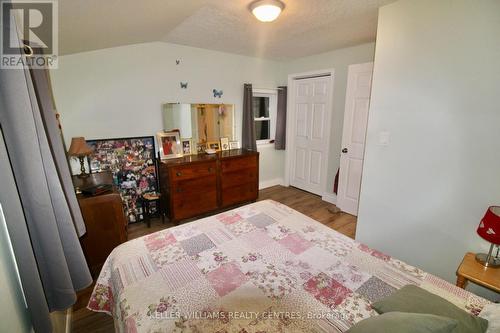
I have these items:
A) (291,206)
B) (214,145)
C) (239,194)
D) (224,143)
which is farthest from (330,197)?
(214,145)

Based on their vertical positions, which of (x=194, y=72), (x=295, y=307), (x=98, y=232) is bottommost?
(x=98, y=232)

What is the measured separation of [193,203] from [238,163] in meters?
0.84

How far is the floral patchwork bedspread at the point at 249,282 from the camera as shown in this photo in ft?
3.25

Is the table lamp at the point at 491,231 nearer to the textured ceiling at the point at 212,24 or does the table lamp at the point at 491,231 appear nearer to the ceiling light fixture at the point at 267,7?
the textured ceiling at the point at 212,24

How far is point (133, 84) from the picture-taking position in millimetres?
2775

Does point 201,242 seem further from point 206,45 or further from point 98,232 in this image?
point 206,45

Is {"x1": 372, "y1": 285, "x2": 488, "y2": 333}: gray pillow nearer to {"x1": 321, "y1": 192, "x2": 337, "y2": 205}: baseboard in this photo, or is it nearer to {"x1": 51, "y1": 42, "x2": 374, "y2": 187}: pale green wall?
{"x1": 321, "y1": 192, "x2": 337, "y2": 205}: baseboard

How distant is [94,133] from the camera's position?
2.63m

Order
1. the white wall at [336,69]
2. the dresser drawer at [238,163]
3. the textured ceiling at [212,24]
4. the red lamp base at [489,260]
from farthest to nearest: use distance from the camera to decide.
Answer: the dresser drawer at [238,163] → the white wall at [336,69] → the textured ceiling at [212,24] → the red lamp base at [489,260]

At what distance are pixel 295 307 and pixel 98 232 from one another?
1.84 m

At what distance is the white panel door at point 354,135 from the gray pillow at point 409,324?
255 centimetres

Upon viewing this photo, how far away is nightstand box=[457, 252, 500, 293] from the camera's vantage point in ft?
4.35

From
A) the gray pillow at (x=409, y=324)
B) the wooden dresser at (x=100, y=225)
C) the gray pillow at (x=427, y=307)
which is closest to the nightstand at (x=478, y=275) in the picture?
the gray pillow at (x=427, y=307)

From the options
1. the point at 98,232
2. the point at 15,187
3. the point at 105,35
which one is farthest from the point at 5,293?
the point at 105,35
